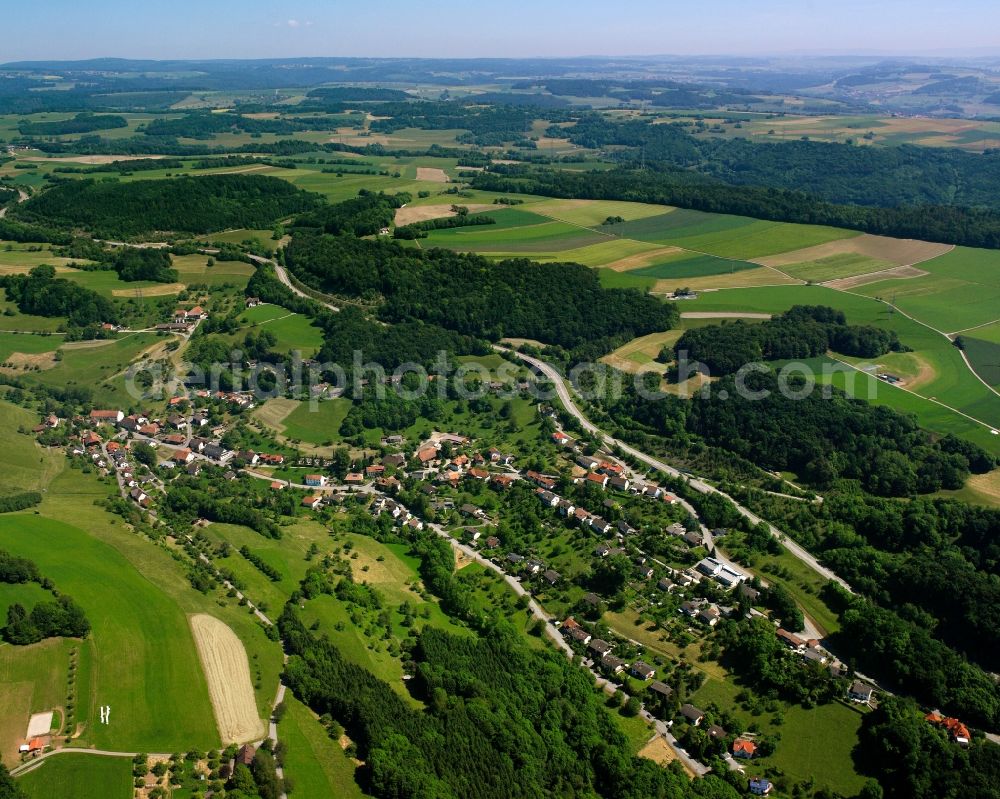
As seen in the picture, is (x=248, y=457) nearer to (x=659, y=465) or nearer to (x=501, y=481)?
(x=501, y=481)

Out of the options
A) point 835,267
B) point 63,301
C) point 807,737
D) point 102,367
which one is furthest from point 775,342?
point 63,301

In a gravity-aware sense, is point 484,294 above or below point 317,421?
above

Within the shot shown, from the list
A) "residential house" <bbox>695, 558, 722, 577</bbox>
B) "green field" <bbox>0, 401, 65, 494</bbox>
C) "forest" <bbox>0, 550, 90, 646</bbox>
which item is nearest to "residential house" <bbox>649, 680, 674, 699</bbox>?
"residential house" <bbox>695, 558, 722, 577</bbox>

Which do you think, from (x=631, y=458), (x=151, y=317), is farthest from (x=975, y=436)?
(x=151, y=317)

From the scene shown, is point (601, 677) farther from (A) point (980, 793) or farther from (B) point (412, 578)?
(A) point (980, 793)

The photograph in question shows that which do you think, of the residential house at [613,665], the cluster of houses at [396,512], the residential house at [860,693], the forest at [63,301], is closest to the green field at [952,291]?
the residential house at [860,693]

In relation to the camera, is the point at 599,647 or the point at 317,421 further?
the point at 317,421

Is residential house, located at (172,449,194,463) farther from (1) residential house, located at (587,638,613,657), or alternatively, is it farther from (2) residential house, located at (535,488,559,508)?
(1) residential house, located at (587,638,613,657)
